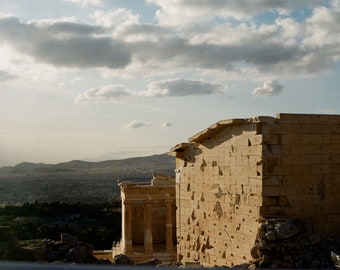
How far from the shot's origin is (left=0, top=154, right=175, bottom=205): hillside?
58219 millimetres

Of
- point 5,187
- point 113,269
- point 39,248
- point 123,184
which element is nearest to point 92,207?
point 5,187

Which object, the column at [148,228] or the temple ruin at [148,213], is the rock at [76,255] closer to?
the temple ruin at [148,213]

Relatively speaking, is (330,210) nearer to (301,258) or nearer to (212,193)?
(301,258)

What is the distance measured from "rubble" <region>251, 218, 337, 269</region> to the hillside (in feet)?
129

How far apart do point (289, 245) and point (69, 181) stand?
68.8m

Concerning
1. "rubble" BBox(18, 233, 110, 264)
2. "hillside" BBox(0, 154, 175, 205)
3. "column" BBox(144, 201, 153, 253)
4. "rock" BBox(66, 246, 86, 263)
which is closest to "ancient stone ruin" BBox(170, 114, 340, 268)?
"rubble" BBox(18, 233, 110, 264)

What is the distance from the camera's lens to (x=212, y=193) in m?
14.6

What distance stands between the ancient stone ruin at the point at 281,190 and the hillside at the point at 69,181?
125 feet

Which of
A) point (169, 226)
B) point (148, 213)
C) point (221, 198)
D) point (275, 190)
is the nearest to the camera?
point (275, 190)

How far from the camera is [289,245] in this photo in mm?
11789

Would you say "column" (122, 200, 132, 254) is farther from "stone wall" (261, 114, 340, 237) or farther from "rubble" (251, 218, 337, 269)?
"stone wall" (261, 114, 340, 237)

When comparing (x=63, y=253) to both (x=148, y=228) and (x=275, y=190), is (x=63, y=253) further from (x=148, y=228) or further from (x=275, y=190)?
(x=148, y=228)

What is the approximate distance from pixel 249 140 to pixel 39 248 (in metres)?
5.83

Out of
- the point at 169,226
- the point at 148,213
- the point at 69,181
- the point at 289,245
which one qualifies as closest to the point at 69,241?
the point at 289,245
